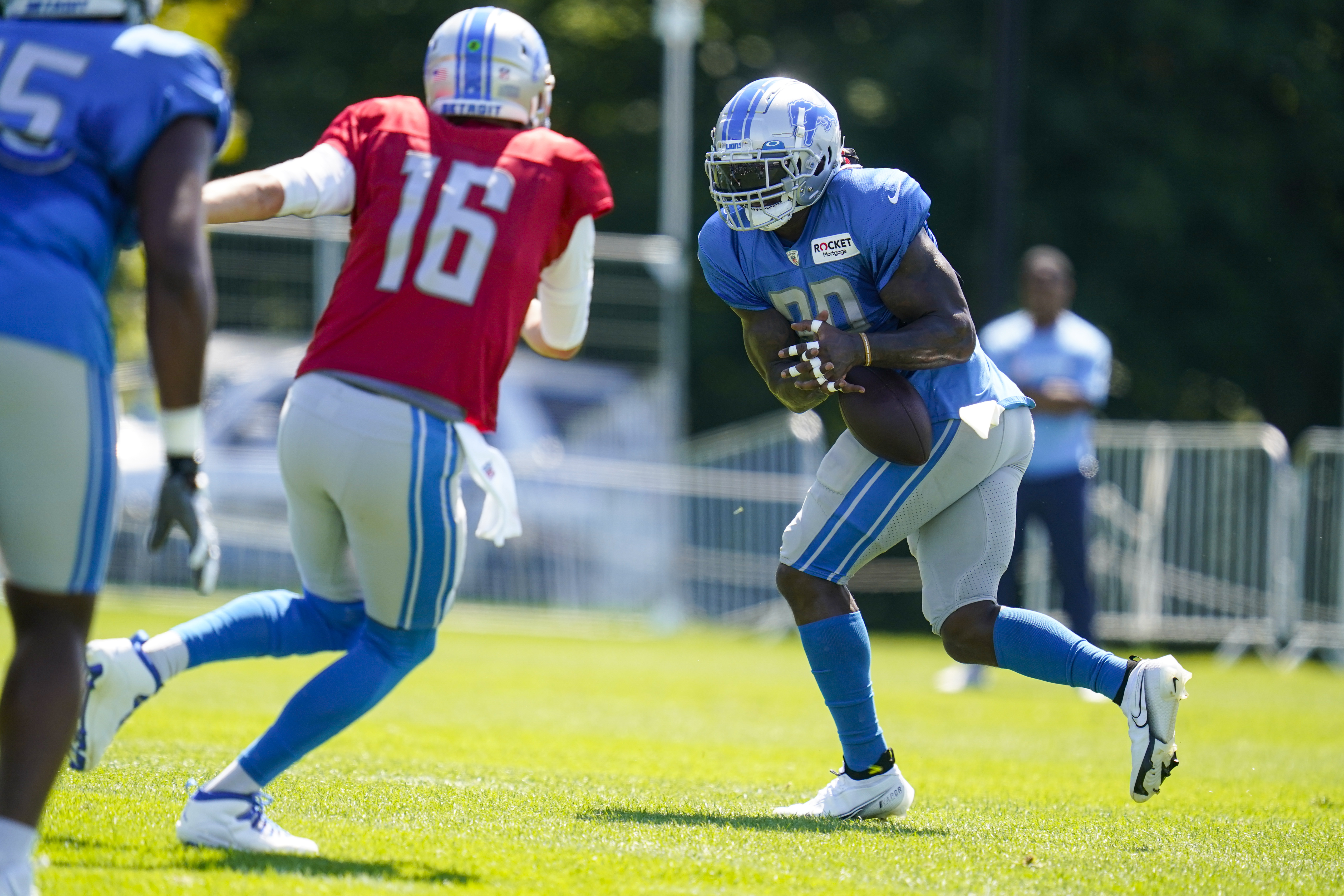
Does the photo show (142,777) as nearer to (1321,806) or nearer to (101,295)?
(101,295)

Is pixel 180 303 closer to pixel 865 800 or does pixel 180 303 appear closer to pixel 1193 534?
pixel 865 800

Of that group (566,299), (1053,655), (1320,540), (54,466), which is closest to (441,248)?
(566,299)

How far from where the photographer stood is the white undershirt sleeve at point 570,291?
3543 mm

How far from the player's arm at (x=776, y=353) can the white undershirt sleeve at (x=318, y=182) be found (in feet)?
4.60

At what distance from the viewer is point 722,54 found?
20.7 meters

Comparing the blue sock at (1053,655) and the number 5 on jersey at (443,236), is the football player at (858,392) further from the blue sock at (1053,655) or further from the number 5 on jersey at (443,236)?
the number 5 on jersey at (443,236)

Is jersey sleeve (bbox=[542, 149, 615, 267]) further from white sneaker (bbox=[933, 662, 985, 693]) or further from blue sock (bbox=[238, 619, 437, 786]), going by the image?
white sneaker (bbox=[933, 662, 985, 693])

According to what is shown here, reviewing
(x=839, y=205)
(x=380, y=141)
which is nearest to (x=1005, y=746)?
(x=839, y=205)

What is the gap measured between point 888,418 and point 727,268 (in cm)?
68

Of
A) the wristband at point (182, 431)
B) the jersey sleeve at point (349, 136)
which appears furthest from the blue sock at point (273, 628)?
the jersey sleeve at point (349, 136)

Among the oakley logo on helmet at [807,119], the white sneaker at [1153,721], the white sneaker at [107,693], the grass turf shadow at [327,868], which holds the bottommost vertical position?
the white sneaker at [1153,721]

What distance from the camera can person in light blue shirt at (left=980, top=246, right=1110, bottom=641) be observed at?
28.3ft

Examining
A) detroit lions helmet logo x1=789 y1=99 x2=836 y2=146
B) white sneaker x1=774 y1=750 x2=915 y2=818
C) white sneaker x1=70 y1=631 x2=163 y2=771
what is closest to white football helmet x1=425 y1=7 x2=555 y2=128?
detroit lions helmet logo x1=789 y1=99 x2=836 y2=146

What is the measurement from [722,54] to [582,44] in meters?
2.05
